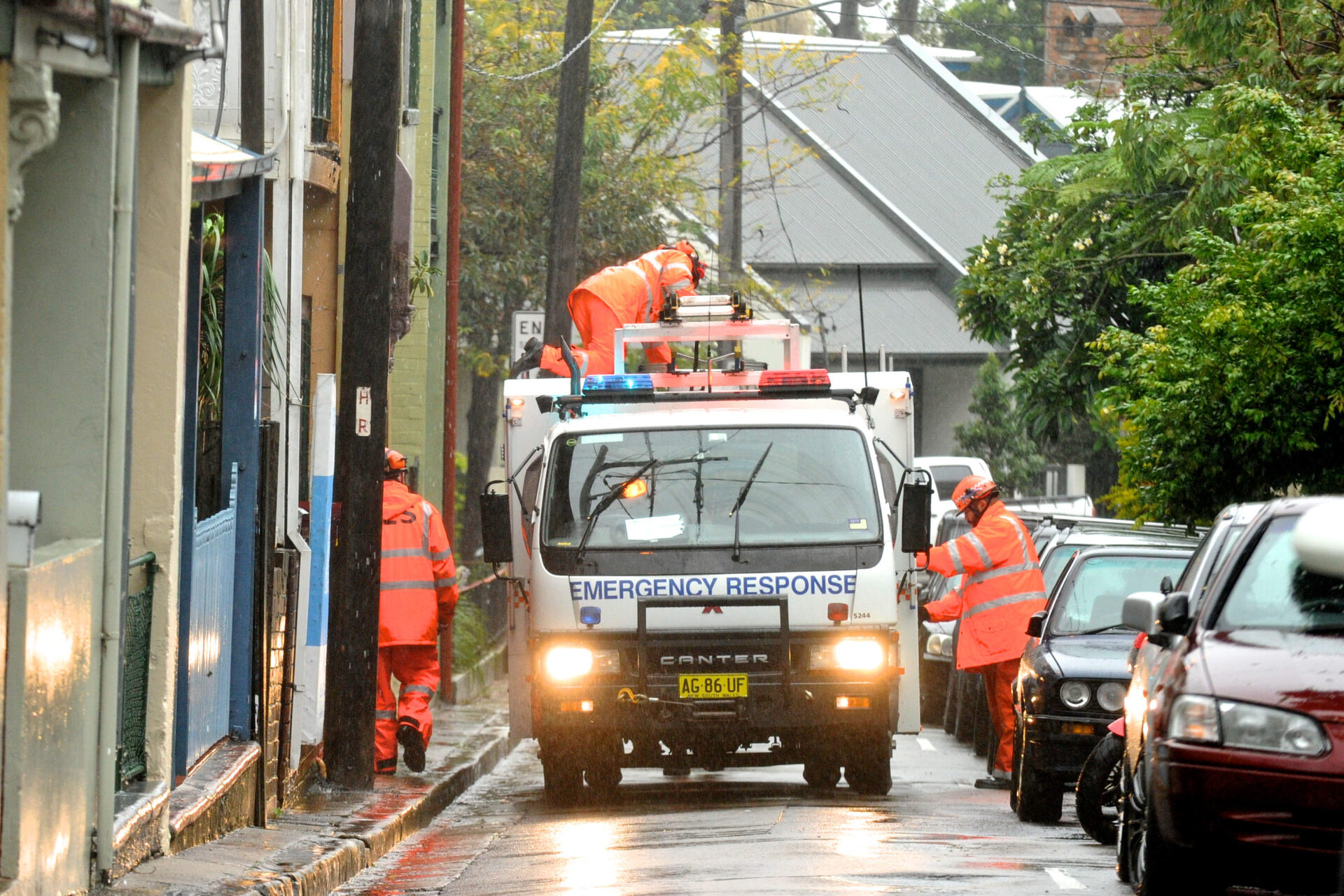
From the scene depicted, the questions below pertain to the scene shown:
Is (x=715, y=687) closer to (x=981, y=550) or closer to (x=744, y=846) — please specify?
(x=744, y=846)

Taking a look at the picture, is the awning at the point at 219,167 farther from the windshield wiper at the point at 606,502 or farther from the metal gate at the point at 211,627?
the windshield wiper at the point at 606,502

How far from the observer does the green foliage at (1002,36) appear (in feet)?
189

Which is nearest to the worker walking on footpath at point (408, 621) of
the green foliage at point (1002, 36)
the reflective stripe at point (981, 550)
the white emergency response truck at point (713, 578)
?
the white emergency response truck at point (713, 578)

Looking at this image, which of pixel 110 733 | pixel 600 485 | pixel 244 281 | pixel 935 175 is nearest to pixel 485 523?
pixel 600 485

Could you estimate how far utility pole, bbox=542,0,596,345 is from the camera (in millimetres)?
20109

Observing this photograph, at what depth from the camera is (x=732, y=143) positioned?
93.3 feet

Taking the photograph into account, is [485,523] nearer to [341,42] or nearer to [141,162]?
[141,162]

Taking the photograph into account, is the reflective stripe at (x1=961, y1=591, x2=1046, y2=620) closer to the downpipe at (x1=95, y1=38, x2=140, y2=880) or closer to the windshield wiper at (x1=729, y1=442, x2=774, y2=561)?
Answer: the windshield wiper at (x1=729, y1=442, x2=774, y2=561)

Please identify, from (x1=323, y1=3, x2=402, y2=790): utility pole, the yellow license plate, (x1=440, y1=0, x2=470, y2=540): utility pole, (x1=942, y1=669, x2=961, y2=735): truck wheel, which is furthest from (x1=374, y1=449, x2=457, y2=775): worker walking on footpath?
(x1=440, y1=0, x2=470, y2=540): utility pole

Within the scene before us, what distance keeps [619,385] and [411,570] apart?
75.9 inches

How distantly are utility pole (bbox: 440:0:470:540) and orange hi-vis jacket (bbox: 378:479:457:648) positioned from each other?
218 inches

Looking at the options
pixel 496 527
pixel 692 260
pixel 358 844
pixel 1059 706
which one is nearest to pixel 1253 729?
pixel 1059 706

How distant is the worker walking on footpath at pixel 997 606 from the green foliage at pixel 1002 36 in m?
43.8

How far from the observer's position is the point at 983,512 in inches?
551
